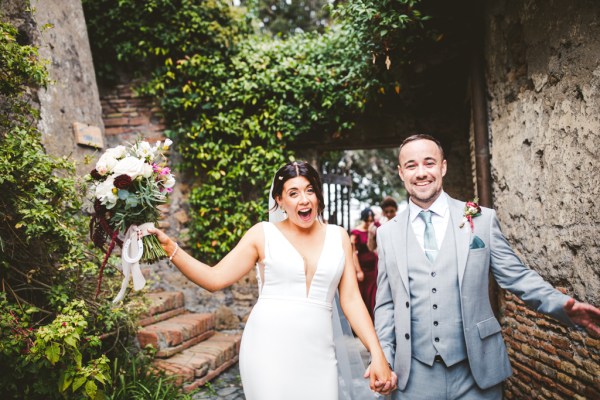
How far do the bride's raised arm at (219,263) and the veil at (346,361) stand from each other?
0.16 m

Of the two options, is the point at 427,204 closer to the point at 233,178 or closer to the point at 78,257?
the point at 78,257

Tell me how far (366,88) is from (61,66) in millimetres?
3395

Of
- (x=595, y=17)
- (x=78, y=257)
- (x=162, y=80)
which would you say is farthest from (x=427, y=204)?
(x=162, y=80)

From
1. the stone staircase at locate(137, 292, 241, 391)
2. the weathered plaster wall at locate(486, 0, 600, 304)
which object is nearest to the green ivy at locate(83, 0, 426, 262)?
the stone staircase at locate(137, 292, 241, 391)

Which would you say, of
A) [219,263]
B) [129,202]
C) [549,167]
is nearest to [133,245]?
[129,202]

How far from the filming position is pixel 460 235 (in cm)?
207

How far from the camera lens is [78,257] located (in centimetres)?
305

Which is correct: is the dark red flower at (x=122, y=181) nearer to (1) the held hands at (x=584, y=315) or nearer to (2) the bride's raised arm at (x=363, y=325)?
(2) the bride's raised arm at (x=363, y=325)

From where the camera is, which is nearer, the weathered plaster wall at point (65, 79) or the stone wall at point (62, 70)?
the stone wall at point (62, 70)

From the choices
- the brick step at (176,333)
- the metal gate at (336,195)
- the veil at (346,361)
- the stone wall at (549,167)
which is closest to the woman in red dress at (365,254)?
the metal gate at (336,195)

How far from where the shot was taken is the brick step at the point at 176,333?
4.15 m

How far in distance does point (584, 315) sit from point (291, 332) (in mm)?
1357

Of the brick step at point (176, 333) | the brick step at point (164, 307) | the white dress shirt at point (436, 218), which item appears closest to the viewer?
the white dress shirt at point (436, 218)

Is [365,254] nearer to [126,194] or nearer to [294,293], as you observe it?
[294,293]
